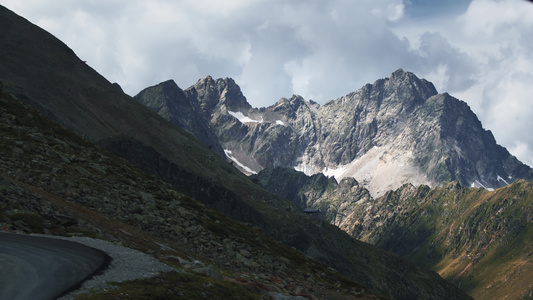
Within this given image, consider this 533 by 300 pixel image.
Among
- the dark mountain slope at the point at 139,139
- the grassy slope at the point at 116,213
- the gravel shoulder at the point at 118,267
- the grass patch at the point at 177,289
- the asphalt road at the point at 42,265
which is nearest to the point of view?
the asphalt road at the point at 42,265

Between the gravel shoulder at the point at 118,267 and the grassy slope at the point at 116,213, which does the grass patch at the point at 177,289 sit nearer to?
the grassy slope at the point at 116,213

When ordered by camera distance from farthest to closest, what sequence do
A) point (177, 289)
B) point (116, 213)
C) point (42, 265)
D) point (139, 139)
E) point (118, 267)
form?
point (139, 139) < point (116, 213) < point (118, 267) < point (177, 289) < point (42, 265)

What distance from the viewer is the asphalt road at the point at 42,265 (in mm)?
20361

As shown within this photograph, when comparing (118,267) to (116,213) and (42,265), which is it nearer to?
(42,265)

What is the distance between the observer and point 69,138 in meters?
68.4

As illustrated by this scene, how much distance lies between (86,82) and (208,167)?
62663 millimetres

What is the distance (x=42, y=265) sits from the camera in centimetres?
2383

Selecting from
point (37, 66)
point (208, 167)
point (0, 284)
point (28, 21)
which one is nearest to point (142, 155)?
point (208, 167)

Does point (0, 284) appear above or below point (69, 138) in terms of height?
below

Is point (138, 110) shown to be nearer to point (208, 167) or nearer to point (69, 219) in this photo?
point (208, 167)

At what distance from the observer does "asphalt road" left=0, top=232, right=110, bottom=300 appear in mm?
20361

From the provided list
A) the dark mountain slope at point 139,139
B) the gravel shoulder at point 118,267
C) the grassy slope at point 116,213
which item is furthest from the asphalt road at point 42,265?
the dark mountain slope at point 139,139

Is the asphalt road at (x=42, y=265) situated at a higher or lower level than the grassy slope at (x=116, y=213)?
lower

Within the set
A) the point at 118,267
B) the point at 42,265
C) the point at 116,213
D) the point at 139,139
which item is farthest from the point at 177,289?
the point at 139,139
